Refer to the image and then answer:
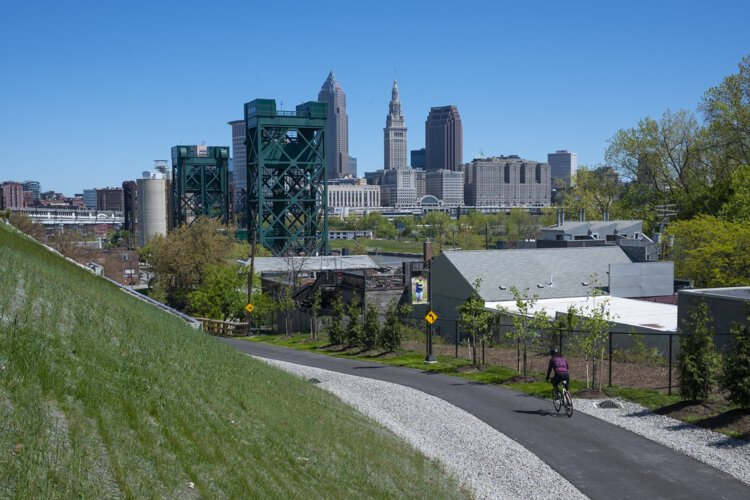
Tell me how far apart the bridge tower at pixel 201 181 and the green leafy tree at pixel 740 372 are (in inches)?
4211

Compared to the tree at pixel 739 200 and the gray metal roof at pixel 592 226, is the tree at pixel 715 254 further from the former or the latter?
the gray metal roof at pixel 592 226

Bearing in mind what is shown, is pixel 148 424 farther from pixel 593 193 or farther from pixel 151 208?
pixel 151 208

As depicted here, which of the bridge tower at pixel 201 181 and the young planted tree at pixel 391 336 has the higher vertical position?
the bridge tower at pixel 201 181

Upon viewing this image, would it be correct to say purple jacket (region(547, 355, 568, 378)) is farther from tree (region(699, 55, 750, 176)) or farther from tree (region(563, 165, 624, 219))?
tree (region(563, 165, 624, 219))

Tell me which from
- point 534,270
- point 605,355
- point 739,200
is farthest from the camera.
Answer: point 739,200

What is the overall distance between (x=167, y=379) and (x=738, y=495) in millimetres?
10761

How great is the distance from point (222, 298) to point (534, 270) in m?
22.7

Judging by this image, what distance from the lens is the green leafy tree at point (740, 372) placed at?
750 inches

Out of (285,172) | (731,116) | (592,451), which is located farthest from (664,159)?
(592,451)

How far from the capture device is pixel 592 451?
59.0ft

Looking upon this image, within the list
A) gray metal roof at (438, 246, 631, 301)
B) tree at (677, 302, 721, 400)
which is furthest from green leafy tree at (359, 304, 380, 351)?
tree at (677, 302, 721, 400)

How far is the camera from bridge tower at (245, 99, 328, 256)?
87562mm

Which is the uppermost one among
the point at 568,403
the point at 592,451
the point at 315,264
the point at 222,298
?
the point at 315,264

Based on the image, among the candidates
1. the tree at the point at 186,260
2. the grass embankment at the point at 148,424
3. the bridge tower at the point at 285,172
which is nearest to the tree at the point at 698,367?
the grass embankment at the point at 148,424
